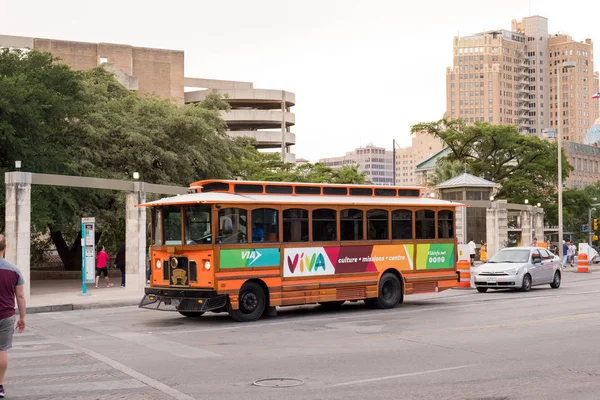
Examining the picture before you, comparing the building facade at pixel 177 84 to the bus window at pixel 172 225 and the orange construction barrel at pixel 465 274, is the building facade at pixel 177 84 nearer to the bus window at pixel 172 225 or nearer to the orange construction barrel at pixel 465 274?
the orange construction barrel at pixel 465 274

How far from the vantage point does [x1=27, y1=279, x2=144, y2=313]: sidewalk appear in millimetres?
23188

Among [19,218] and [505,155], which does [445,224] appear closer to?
[19,218]

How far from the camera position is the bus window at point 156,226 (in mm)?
19328

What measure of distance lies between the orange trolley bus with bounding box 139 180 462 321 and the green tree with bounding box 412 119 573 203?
50.7 m

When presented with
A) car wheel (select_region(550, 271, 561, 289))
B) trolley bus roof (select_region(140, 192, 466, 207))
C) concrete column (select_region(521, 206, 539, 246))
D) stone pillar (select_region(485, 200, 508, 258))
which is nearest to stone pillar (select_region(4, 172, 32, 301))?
trolley bus roof (select_region(140, 192, 466, 207))

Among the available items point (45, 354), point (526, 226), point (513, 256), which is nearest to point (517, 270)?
point (513, 256)

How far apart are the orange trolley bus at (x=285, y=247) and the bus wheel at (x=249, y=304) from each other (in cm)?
2

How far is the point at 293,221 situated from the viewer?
19.8m

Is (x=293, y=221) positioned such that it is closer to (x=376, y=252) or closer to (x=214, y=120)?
(x=376, y=252)

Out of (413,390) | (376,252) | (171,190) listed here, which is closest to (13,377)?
(413,390)

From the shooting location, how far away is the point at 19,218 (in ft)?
80.2

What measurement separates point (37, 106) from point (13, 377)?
2200 cm

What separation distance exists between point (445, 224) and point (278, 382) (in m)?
13.7

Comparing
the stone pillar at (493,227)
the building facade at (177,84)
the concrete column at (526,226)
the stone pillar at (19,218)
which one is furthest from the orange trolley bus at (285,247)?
the building facade at (177,84)
